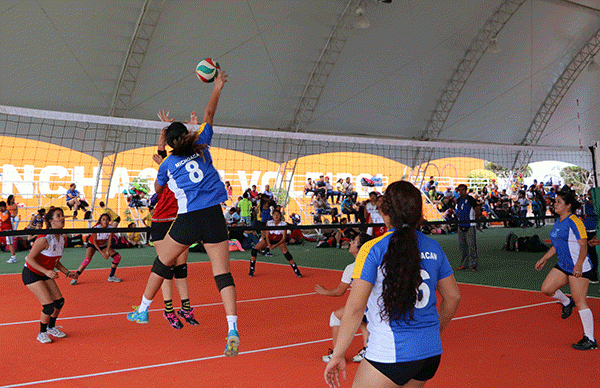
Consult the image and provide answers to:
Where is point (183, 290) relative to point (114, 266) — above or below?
above

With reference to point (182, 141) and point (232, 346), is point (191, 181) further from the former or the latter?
point (232, 346)

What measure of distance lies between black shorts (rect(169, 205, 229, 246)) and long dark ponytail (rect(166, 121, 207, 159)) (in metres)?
0.41

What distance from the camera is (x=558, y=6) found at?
711 inches

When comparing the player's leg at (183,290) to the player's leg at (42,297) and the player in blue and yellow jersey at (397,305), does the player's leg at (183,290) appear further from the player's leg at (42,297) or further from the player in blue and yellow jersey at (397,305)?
the player in blue and yellow jersey at (397,305)

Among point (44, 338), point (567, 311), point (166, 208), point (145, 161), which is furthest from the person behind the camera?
point (145, 161)

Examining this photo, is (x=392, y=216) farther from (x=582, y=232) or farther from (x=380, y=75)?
(x=380, y=75)

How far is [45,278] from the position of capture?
4270 mm

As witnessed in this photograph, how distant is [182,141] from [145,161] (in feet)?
44.8

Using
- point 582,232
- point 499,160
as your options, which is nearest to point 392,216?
point 582,232

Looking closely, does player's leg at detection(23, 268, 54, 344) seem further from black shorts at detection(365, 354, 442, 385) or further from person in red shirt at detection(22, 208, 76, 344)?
black shorts at detection(365, 354, 442, 385)

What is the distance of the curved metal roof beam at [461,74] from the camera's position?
17547 mm

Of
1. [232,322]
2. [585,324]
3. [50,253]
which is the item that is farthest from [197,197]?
[585,324]

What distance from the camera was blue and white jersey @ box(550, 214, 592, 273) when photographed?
426 cm

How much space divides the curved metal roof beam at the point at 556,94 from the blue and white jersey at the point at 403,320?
22184mm
